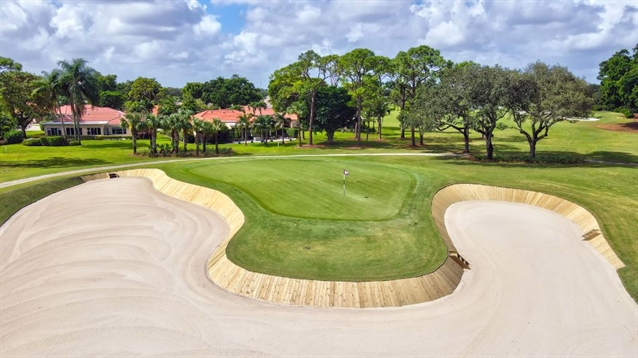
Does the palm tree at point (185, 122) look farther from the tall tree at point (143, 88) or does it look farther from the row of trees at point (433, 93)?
the tall tree at point (143, 88)

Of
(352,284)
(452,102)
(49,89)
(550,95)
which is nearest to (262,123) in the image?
(49,89)

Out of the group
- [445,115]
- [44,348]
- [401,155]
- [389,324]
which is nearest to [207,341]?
[44,348]

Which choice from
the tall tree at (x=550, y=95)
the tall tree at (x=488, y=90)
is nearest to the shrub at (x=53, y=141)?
the tall tree at (x=488, y=90)

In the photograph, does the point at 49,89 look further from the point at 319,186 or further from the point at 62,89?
the point at 319,186

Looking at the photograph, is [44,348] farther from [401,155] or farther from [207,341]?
[401,155]

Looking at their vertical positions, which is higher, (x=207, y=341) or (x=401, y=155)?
(x=401, y=155)

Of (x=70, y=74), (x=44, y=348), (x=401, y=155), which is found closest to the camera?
(x=44, y=348)
